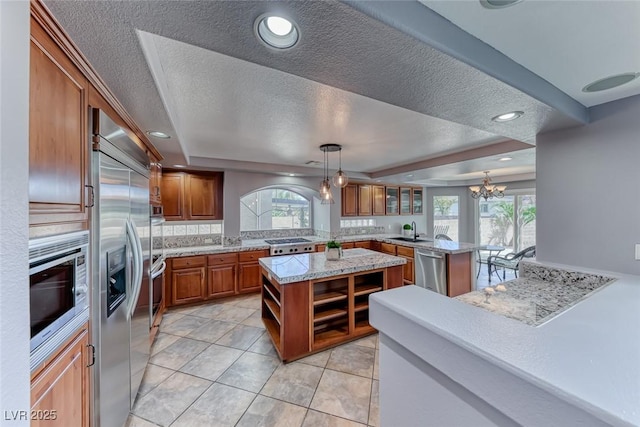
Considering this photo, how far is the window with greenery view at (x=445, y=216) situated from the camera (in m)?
7.01

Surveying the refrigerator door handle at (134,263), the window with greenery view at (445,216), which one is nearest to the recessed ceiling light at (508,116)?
the refrigerator door handle at (134,263)

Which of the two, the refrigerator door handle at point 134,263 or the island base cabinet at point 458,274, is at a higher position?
the refrigerator door handle at point 134,263

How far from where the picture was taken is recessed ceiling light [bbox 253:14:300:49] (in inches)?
33.5

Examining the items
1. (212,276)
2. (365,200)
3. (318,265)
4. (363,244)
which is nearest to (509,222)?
(365,200)

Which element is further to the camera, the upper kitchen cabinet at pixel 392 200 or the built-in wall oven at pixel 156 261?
the upper kitchen cabinet at pixel 392 200

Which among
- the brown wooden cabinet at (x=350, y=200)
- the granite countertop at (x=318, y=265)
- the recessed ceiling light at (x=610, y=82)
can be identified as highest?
the recessed ceiling light at (x=610, y=82)

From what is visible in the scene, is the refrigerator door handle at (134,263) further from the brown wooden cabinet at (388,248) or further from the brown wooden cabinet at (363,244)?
the brown wooden cabinet at (388,248)

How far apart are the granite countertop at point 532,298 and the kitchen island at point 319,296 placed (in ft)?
4.19

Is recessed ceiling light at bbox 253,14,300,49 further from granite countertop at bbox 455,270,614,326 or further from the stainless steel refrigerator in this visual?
granite countertop at bbox 455,270,614,326

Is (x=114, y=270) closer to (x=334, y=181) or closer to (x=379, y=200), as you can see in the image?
(x=334, y=181)

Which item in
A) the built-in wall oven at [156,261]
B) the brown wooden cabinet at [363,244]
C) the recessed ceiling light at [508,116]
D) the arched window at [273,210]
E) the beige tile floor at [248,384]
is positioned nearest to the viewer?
the recessed ceiling light at [508,116]

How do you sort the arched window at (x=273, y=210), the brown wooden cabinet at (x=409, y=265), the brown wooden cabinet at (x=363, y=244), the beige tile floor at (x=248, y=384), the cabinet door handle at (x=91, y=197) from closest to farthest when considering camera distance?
the cabinet door handle at (x=91, y=197)
the beige tile floor at (x=248, y=384)
the brown wooden cabinet at (x=409, y=265)
the arched window at (x=273, y=210)
the brown wooden cabinet at (x=363, y=244)

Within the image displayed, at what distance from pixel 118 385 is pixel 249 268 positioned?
271 centimetres

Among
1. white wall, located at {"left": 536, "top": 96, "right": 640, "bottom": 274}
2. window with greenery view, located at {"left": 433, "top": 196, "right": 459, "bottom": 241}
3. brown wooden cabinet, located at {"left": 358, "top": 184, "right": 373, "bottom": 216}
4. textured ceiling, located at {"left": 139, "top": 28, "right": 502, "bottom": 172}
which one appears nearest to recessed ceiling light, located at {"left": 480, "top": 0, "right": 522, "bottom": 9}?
textured ceiling, located at {"left": 139, "top": 28, "right": 502, "bottom": 172}
